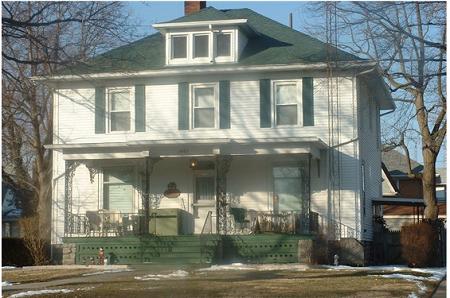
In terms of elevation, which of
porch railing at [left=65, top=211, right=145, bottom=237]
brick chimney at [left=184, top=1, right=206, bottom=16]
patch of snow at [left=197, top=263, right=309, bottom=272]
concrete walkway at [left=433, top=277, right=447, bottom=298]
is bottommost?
concrete walkway at [left=433, top=277, right=447, bottom=298]

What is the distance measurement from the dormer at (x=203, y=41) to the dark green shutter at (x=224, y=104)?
87 cm

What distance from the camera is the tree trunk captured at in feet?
94.3

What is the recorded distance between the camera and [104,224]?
2534 cm

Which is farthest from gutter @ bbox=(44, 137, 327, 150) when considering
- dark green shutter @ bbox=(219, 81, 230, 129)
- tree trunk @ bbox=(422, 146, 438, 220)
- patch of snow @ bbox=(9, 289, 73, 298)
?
patch of snow @ bbox=(9, 289, 73, 298)

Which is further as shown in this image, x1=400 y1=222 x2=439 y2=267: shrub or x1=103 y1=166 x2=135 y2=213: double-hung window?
x1=103 y1=166 x2=135 y2=213: double-hung window

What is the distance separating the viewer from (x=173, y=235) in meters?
24.3

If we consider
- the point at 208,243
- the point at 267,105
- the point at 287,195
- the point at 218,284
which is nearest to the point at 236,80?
the point at 267,105

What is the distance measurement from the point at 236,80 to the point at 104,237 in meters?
6.42

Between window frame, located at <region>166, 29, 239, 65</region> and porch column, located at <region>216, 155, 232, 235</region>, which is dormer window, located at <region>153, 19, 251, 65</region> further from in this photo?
porch column, located at <region>216, 155, 232, 235</region>

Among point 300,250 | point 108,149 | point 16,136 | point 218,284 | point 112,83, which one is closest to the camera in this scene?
point 218,284

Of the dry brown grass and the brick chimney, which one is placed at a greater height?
the brick chimney

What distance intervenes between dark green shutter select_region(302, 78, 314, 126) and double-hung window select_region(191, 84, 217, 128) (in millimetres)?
2872

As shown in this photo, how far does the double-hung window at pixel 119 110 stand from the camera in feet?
87.8

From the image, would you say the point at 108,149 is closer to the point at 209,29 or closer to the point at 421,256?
the point at 209,29
